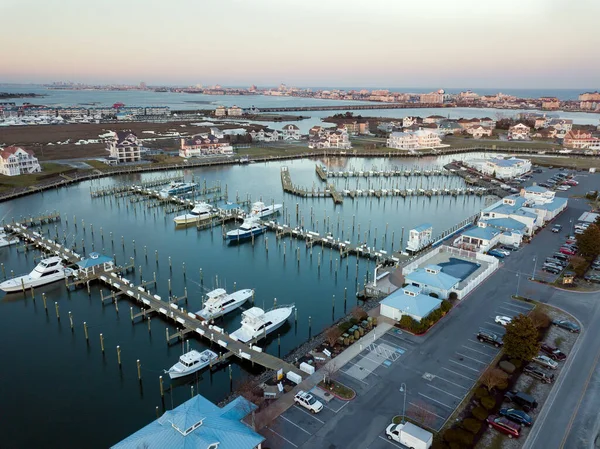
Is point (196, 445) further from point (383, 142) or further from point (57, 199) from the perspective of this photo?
point (383, 142)

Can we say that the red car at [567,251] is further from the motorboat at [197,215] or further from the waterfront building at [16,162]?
the waterfront building at [16,162]

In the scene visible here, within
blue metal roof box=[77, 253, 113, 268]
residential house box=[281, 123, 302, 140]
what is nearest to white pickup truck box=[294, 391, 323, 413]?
blue metal roof box=[77, 253, 113, 268]

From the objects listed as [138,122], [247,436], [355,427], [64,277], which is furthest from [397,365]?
[138,122]

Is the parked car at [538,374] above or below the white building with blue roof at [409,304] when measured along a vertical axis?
below

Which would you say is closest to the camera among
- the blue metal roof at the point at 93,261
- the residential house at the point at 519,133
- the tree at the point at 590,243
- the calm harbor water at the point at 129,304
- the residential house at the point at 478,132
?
the calm harbor water at the point at 129,304

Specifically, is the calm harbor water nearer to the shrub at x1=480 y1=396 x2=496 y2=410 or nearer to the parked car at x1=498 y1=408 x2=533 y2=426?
the shrub at x1=480 y1=396 x2=496 y2=410

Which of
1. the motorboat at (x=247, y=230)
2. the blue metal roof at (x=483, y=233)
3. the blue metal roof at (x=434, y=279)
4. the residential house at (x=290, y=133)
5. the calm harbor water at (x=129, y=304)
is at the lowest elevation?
the calm harbor water at (x=129, y=304)

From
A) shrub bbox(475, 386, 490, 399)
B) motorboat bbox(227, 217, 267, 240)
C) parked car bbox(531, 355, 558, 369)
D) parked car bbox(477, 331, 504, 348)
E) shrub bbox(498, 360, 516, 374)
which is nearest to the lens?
shrub bbox(475, 386, 490, 399)

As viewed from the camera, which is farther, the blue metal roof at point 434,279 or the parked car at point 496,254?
the parked car at point 496,254

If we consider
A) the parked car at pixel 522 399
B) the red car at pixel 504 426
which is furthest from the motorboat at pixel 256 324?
the parked car at pixel 522 399
